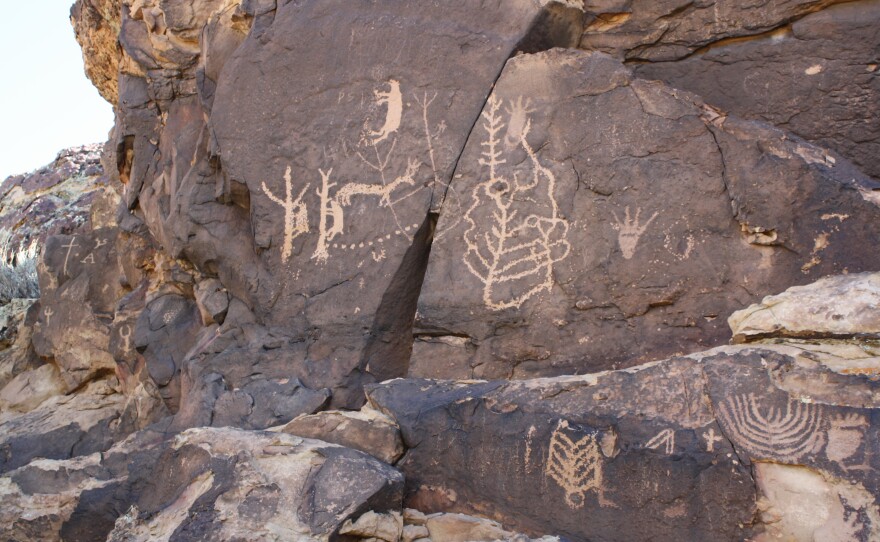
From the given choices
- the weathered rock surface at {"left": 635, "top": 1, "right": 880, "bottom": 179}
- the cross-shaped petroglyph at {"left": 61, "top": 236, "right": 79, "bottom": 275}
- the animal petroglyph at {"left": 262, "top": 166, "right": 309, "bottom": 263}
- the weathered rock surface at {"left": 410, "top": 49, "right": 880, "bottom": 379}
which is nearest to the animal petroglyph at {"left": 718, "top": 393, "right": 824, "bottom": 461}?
the weathered rock surface at {"left": 410, "top": 49, "right": 880, "bottom": 379}

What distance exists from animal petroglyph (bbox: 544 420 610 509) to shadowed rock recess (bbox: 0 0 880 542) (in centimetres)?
1

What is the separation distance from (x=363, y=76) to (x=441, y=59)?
1.40 ft

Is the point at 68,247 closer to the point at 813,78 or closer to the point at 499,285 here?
the point at 499,285

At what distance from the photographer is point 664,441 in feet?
10.6

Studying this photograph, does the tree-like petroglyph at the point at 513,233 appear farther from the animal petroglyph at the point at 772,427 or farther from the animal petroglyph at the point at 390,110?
the animal petroglyph at the point at 772,427

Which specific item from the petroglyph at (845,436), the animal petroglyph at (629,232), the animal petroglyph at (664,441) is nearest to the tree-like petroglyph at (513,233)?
the animal petroglyph at (629,232)

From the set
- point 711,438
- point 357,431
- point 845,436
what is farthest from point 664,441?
point 357,431

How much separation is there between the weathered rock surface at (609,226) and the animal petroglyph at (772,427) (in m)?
0.67

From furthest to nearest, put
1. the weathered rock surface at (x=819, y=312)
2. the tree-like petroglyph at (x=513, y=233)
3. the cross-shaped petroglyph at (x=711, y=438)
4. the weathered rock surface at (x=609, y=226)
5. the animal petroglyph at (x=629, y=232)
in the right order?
the tree-like petroglyph at (x=513, y=233)
the animal petroglyph at (x=629, y=232)
the weathered rock surface at (x=609, y=226)
the weathered rock surface at (x=819, y=312)
the cross-shaped petroglyph at (x=711, y=438)

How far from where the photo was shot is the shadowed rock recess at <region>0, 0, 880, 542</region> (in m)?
3.25

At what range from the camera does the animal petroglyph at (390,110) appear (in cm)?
456

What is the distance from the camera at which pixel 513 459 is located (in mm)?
3469

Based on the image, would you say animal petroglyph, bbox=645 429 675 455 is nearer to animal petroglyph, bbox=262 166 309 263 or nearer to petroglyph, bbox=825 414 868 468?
petroglyph, bbox=825 414 868 468

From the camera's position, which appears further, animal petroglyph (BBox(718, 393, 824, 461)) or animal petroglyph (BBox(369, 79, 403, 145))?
animal petroglyph (BBox(369, 79, 403, 145))
